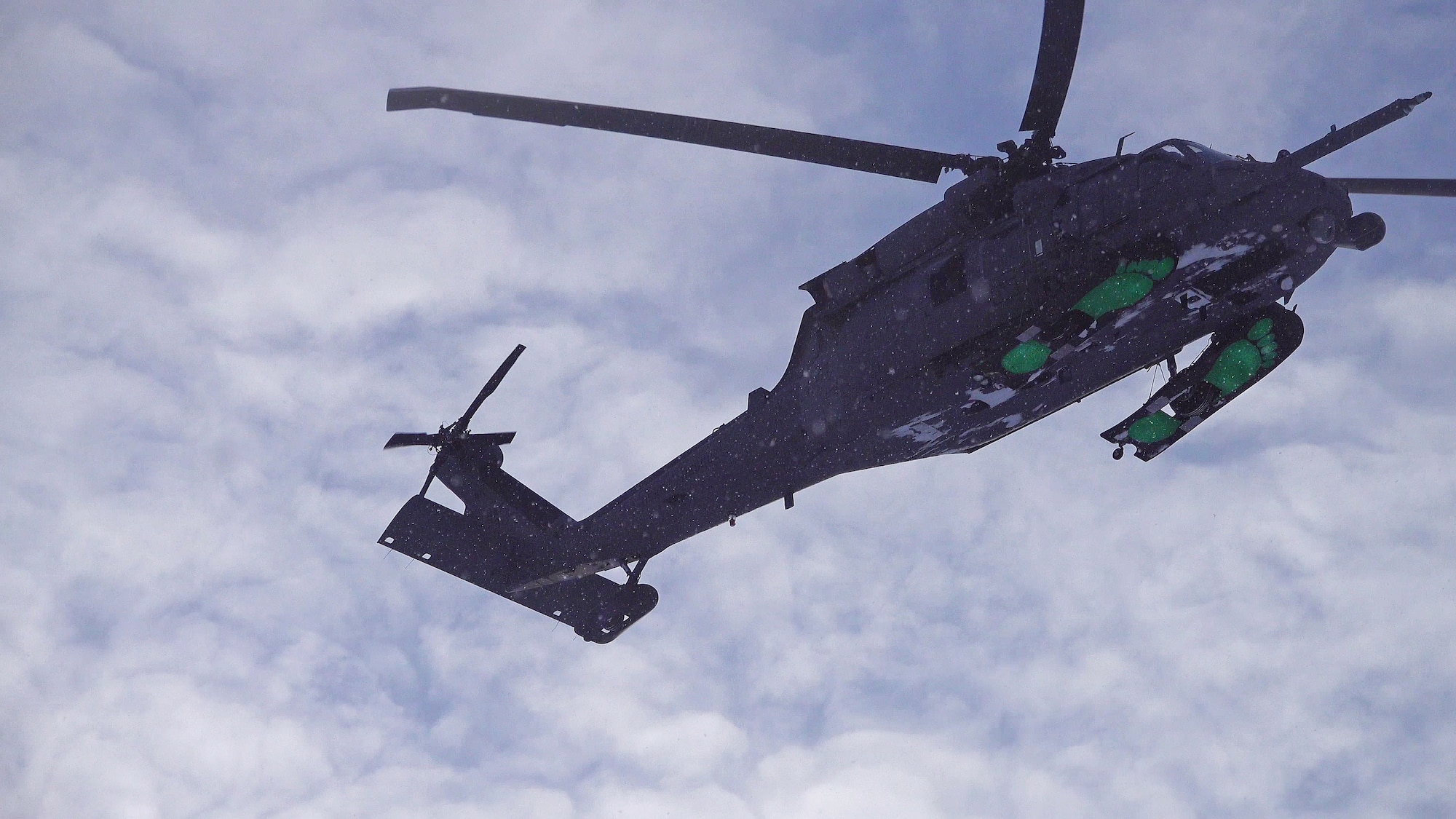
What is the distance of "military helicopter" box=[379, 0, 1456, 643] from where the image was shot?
488 inches

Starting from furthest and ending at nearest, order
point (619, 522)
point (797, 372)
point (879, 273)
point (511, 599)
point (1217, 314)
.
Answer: point (511, 599) < point (619, 522) < point (797, 372) < point (879, 273) < point (1217, 314)

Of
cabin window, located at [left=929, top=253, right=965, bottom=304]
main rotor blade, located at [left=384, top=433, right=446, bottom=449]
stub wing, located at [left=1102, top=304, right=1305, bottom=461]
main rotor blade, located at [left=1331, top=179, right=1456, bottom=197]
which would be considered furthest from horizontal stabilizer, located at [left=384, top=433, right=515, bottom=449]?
main rotor blade, located at [left=1331, top=179, right=1456, bottom=197]

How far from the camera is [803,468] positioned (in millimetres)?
17203

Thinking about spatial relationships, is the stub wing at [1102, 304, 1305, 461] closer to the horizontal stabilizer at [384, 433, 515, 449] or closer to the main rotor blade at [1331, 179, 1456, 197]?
the main rotor blade at [1331, 179, 1456, 197]

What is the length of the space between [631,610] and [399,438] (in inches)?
207

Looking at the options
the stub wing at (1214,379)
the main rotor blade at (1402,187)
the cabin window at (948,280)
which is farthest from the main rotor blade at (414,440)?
the main rotor blade at (1402,187)

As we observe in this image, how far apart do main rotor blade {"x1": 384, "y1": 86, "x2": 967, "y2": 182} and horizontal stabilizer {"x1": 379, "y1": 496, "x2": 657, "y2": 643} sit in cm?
883

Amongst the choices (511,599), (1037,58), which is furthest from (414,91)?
(511,599)

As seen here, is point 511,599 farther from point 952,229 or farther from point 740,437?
point 952,229

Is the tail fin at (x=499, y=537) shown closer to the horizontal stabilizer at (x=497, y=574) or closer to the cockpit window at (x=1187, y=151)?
the horizontal stabilizer at (x=497, y=574)

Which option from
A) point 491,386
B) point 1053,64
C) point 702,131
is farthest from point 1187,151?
point 491,386

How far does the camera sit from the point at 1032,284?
13.5 meters

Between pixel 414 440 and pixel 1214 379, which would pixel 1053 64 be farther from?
pixel 414 440

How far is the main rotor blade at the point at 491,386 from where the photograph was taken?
65.9 ft
